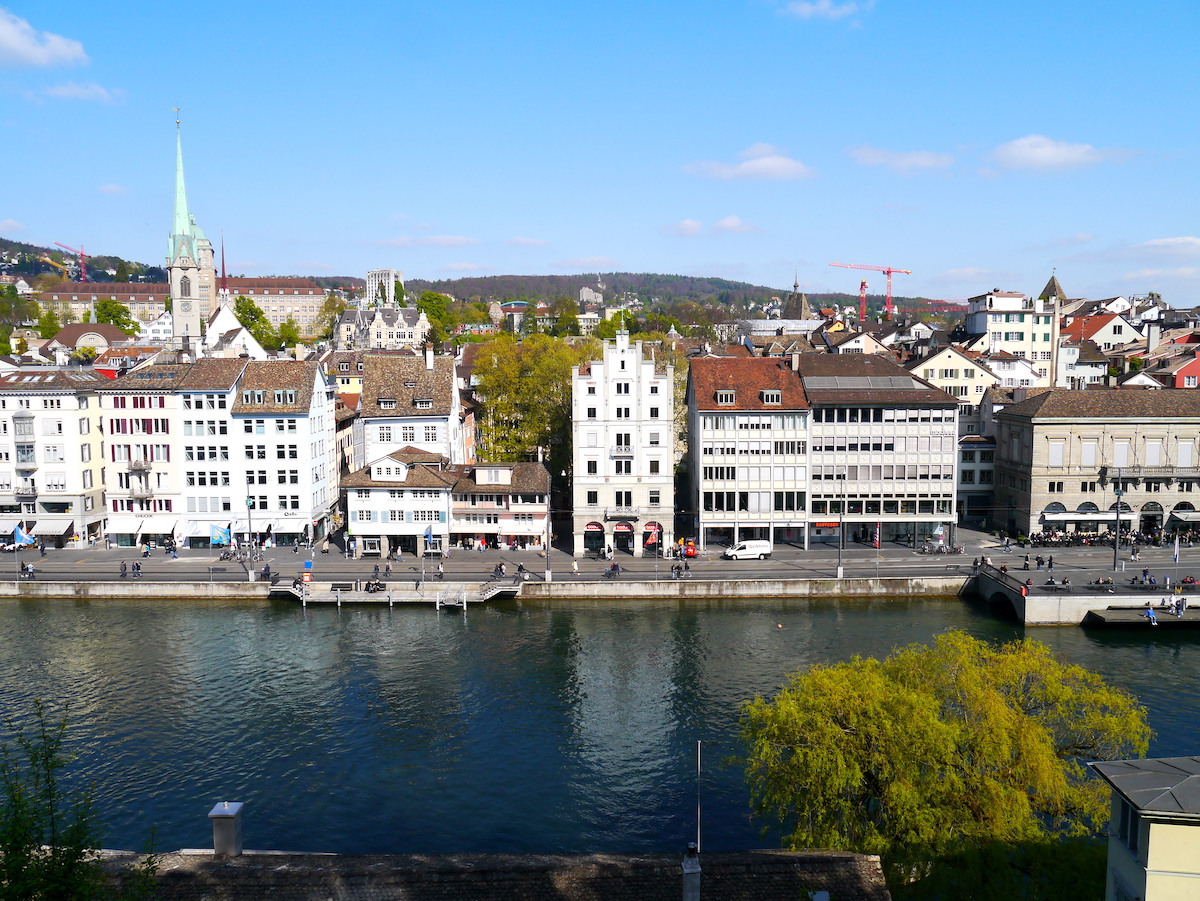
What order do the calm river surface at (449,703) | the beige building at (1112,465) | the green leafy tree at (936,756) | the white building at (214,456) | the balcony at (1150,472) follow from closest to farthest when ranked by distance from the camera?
the green leafy tree at (936,756)
the calm river surface at (449,703)
the balcony at (1150,472)
the beige building at (1112,465)
the white building at (214,456)

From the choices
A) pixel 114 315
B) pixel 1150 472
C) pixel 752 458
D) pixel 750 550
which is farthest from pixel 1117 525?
pixel 114 315

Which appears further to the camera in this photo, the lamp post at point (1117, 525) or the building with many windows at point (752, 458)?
the building with many windows at point (752, 458)

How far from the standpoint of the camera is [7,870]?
17406 millimetres

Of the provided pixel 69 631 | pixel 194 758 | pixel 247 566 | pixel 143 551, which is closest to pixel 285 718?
pixel 194 758

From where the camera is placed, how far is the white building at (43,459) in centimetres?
7531

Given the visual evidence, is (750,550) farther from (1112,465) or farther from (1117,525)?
(1112,465)

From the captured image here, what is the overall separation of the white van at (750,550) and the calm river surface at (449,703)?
8.17 meters

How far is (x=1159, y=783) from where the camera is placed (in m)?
18.8

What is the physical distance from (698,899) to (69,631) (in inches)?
1997

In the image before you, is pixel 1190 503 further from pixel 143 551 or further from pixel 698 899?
pixel 143 551

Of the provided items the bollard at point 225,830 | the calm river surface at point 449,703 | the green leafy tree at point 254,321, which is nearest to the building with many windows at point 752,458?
the calm river surface at point 449,703

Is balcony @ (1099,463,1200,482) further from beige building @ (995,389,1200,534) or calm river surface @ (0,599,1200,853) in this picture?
calm river surface @ (0,599,1200,853)

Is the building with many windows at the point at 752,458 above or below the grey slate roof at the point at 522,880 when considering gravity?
above

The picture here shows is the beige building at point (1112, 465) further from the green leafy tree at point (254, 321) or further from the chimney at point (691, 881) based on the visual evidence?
the green leafy tree at point (254, 321)
